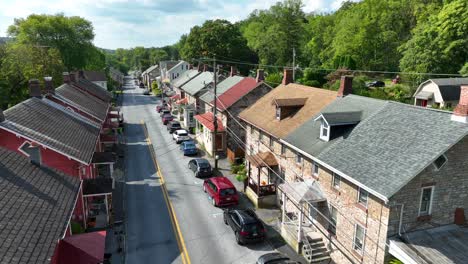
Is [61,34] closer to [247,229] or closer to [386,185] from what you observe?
[247,229]

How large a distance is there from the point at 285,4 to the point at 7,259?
3609 inches

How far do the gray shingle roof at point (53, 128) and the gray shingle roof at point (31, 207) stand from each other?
2.57 metres

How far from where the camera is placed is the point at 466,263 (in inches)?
505

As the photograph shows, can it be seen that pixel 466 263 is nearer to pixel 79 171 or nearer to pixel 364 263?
pixel 364 263

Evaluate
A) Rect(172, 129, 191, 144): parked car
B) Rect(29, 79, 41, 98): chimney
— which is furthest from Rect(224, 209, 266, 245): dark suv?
Rect(172, 129, 191, 144): parked car

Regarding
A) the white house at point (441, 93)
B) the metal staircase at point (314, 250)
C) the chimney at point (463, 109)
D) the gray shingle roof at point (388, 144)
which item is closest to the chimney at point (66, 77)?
the gray shingle roof at point (388, 144)

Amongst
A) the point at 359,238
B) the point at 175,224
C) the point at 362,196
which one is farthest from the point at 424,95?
the point at 175,224

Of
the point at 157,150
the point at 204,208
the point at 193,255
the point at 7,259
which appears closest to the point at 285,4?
the point at 157,150

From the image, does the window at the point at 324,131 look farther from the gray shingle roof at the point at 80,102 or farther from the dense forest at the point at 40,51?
the dense forest at the point at 40,51

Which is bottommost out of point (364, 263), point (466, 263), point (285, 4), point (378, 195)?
point (364, 263)

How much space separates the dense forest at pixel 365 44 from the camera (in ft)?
173

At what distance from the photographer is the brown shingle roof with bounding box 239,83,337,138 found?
83.4 feet

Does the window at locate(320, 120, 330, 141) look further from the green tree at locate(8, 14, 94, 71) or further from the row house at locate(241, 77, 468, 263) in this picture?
the green tree at locate(8, 14, 94, 71)

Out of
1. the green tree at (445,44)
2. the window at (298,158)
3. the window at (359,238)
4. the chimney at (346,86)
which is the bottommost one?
the window at (359,238)
